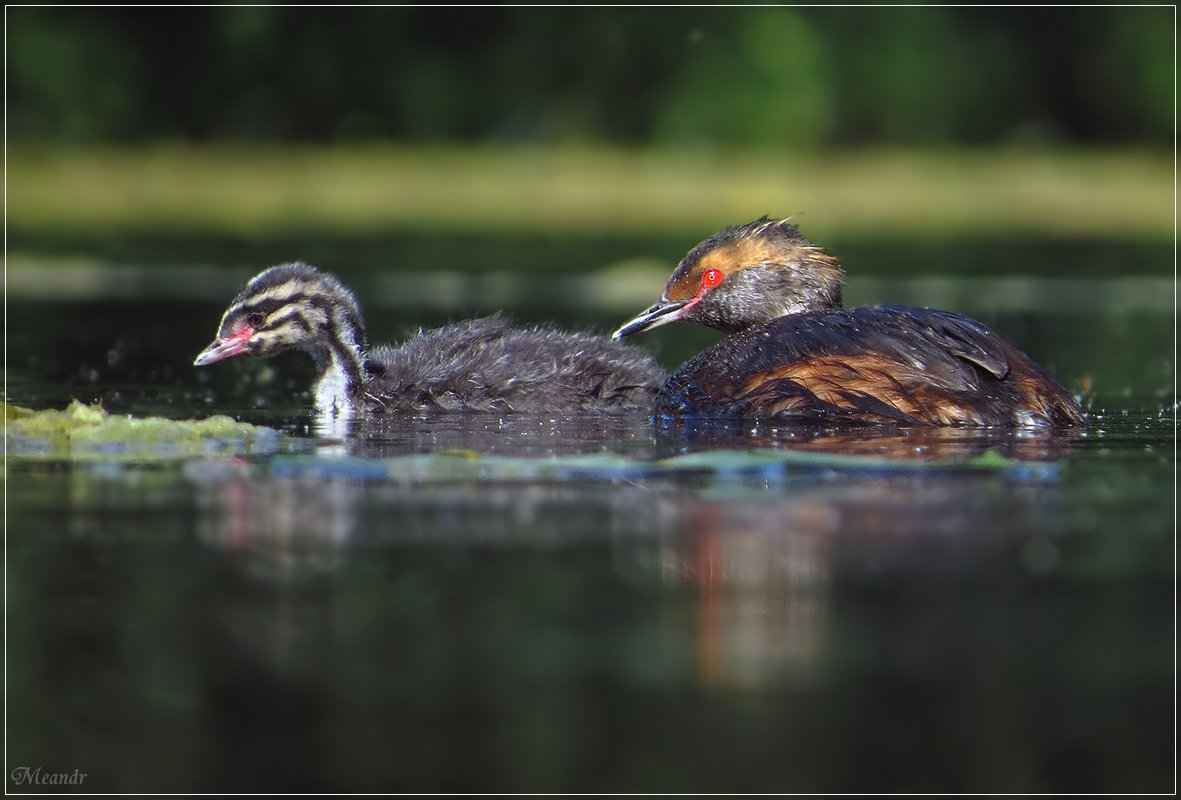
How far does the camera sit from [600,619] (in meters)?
4.30

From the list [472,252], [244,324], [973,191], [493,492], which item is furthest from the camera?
[973,191]

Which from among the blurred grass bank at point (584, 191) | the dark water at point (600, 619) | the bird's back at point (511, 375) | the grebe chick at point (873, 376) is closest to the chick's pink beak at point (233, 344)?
the bird's back at point (511, 375)

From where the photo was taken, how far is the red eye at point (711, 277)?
8531mm

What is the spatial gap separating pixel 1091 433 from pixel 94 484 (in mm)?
3544

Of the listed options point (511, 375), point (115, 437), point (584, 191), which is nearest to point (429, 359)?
point (511, 375)

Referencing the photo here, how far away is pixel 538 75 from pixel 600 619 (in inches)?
751

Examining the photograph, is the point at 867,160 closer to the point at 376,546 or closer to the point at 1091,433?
the point at 1091,433

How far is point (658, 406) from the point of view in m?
7.77

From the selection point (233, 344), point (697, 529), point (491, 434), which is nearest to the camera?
point (697, 529)

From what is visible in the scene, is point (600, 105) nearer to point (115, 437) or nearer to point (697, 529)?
point (115, 437)

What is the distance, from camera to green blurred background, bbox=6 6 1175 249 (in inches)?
835

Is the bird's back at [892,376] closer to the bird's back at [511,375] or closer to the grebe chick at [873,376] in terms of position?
the grebe chick at [873,376]

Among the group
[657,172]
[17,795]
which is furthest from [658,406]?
[657,172]
